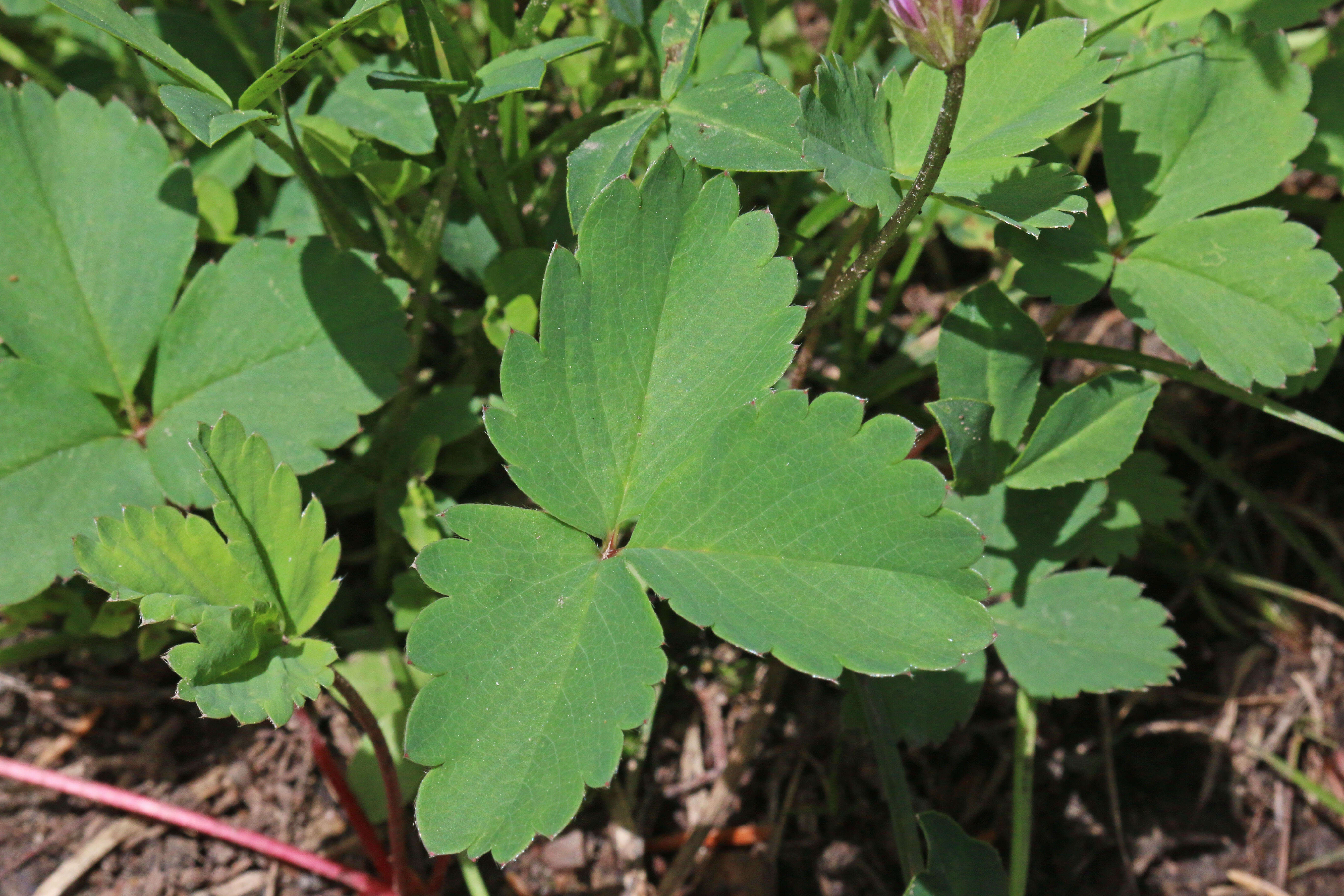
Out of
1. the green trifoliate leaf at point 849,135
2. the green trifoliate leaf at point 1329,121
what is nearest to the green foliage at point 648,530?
the green trifoliate leaf at point 849,135

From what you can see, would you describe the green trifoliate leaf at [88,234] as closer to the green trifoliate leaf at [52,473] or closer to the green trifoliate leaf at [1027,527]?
the green trifoliate leaf at [52,473]

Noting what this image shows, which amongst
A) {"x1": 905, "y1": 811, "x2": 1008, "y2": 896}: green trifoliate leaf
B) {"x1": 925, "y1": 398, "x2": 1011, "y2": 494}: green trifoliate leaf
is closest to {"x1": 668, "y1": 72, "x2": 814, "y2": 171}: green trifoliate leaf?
{"x1": 925, "y1": 398, "x2": 1011, "y2": 494}: green trifoliate leaf

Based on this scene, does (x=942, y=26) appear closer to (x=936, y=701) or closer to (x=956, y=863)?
(x=936, y=701)

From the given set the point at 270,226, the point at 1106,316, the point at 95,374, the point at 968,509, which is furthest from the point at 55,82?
the point at 1106,316

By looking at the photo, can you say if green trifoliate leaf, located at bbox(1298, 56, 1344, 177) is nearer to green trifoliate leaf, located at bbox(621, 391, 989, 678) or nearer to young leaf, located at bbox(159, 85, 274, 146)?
green trifoliate leaf, located at bbox(621, 391, 989, 678)

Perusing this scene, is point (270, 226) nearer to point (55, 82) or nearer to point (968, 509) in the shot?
point (55, 82)
